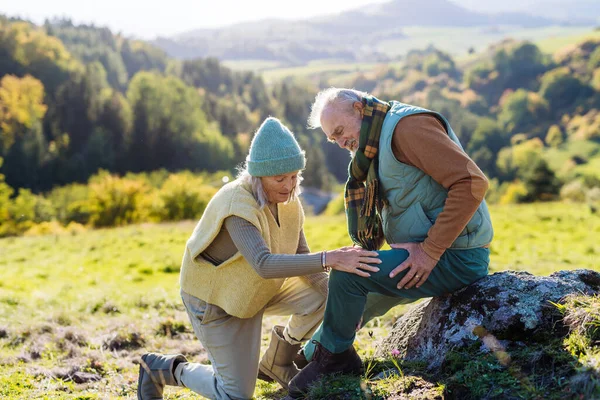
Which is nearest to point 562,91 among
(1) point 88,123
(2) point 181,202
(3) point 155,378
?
(1) point 88,123

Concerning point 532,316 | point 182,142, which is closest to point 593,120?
point 182,142

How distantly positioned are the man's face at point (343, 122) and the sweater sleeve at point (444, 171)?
38 centimetres

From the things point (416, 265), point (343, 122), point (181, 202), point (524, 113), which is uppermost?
point (343, 122)

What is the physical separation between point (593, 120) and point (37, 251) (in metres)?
117

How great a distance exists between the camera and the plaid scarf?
4.45m

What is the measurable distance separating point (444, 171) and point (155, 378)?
3.12 meters

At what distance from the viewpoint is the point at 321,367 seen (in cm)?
459

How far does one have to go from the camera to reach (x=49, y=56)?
93438 millimetres

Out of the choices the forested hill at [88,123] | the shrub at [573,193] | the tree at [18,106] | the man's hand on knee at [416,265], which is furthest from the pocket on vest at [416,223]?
the tree at [18,106]

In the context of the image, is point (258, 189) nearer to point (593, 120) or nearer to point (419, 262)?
point (419, 262)

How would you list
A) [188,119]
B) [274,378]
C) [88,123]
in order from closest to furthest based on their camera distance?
[274,378]
[88,123]
[188,119]

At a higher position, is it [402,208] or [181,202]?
Answer: [402,208]

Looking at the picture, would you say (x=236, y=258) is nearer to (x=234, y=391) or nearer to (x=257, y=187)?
(x=257, y=187)

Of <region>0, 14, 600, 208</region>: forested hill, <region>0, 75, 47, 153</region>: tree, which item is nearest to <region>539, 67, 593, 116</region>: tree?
<region>0, 14, 600, 208</region>: forested hill
